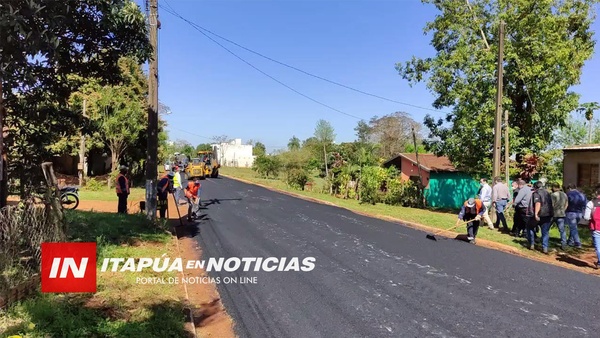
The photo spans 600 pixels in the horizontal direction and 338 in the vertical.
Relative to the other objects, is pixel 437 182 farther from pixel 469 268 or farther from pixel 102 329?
pixel 102 329

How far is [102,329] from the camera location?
4.27 m

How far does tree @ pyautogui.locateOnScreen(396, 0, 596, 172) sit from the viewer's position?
698 inches

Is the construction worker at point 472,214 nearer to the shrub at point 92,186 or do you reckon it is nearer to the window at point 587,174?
the window at point 587,174

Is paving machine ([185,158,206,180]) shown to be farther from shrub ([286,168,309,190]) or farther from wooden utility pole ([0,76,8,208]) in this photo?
wooden utility pole ([0,76,8,208])

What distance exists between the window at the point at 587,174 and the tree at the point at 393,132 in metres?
45.2

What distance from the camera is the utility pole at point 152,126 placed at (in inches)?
416

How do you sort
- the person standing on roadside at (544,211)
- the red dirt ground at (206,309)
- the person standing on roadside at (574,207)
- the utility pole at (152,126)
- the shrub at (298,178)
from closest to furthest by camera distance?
the red dirt ground at (206,309) → the person standing on roadside at (544,211) → the person standing on roadside at (574,207) → the utility pole at (152,126) → the shrub at (298,178)

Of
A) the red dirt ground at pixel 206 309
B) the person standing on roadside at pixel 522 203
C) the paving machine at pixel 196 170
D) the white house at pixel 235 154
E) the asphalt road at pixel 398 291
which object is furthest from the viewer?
the white house at pixel 235 154

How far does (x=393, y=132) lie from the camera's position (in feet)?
210

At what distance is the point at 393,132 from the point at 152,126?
2237 inches

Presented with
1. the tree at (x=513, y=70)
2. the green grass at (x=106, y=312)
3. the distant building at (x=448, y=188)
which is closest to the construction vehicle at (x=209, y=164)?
the distant building at (x=448, y=188)

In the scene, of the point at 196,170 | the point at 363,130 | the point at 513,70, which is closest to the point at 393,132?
the point at 363,130

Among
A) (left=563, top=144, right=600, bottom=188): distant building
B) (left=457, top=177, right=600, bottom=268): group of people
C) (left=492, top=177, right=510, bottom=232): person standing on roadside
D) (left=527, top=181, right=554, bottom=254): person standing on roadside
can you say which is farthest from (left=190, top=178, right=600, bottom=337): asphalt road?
(left=563, top=144, right=600, bottom=188): distant building

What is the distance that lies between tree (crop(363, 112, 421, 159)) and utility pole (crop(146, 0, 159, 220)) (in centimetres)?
5225
